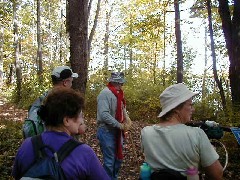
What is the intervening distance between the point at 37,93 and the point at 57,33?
29886mm

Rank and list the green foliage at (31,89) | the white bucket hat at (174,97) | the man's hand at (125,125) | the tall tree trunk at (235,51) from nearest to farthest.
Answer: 1. the white bucket hat at (174,97)
2. the man's hand at (125,125)
3. the tall tree trunk at (235,51)
4. the green foliage at (31,89)

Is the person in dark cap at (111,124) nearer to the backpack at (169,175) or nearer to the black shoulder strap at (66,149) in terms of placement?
the backpack at (169,175)

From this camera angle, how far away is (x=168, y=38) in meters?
24.9

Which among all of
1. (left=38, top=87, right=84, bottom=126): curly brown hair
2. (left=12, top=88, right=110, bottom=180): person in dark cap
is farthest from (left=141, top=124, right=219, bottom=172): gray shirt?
(left=38, top=87, right=84, bottom=126): curly brown hair

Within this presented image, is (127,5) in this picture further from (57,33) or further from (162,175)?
(162,175)

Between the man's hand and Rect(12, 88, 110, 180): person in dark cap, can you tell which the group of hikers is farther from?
the man's hand

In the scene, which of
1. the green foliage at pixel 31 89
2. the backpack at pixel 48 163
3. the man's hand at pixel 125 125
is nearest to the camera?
the backpack at pixel 48 163

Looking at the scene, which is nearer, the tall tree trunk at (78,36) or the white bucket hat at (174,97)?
the white bucket hat at (174,97)

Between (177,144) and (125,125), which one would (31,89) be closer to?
(125,125)

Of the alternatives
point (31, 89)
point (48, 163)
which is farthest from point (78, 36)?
point (31, 89)

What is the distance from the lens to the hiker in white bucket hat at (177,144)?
8.34ft

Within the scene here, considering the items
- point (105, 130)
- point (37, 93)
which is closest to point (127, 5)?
point (37, 93)

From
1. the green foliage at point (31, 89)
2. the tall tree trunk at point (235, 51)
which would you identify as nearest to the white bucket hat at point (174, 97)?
the tall tree trunk at point (235, 51)

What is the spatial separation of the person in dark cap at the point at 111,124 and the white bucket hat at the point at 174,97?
9.21ft
